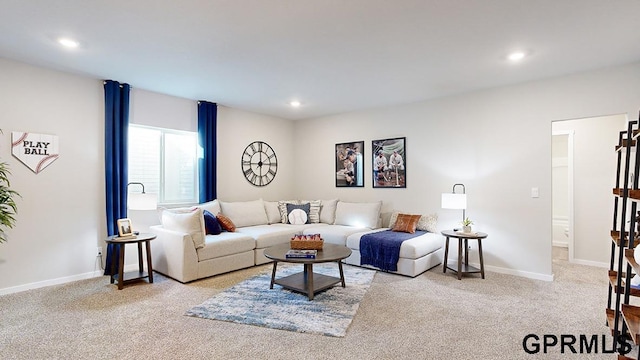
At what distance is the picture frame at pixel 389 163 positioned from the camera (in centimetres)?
Result: 543

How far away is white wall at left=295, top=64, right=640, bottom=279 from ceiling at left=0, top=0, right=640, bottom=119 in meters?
0.26

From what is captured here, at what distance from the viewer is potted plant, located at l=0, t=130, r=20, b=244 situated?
3293mm

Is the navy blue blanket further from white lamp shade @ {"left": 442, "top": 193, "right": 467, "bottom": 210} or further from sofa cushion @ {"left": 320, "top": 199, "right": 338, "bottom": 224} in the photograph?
sofa cushion @ {"left": 320, "top": 199, "right": 338, "bottom": 224}

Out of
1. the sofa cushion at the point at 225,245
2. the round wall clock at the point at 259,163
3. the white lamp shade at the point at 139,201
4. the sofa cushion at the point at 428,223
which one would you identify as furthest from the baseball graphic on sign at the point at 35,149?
the sofa cushion at the point at 428,223

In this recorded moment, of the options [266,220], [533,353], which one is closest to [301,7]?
[533,353]

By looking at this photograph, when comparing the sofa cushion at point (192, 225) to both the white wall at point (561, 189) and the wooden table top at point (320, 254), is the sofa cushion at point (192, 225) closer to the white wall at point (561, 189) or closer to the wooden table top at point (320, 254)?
the wooden table top at point (320, 254)

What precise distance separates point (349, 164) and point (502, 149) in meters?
2.54

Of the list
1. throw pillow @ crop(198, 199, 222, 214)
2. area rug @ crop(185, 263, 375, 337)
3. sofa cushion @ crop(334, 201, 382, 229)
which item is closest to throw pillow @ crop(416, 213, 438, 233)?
sofa cushion @ crop(334, 201, 382, 229)

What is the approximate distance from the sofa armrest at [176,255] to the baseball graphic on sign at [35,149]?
1.49 metres

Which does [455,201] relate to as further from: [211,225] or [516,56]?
[211,225]

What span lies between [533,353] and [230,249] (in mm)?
3390

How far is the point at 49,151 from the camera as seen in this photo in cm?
385

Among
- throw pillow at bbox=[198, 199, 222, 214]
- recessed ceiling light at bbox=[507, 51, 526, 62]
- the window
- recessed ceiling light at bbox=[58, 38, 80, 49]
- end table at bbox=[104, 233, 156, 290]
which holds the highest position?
recessed ceiling light at bbox=[58, 38, 80, 49]

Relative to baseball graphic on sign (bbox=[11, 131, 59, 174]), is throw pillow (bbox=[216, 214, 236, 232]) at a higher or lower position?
lower
